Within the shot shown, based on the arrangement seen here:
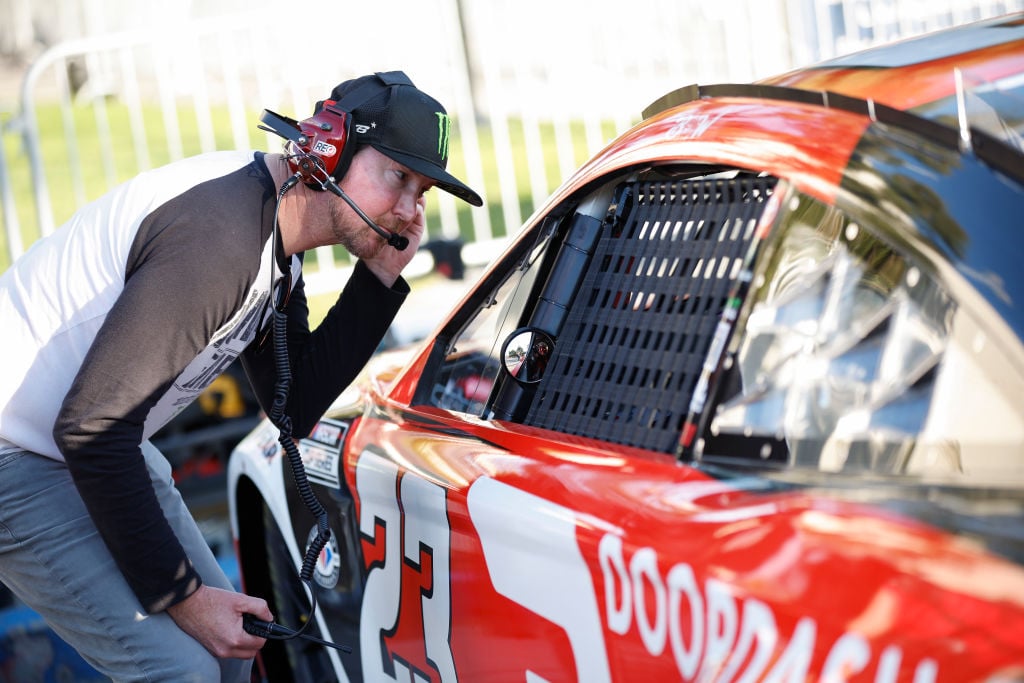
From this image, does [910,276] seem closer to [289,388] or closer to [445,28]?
[289,388]

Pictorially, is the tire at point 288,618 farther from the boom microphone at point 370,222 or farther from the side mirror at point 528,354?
the side mirror at point 528,354

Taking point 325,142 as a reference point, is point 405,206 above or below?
below

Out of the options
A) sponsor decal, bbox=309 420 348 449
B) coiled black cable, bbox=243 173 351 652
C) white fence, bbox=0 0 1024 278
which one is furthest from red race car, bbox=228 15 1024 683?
white fence, bbox=0 0 1024 278

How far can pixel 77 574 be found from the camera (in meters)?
2.34

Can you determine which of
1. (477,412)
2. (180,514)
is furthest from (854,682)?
(180,514)

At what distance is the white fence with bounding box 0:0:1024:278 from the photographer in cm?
642

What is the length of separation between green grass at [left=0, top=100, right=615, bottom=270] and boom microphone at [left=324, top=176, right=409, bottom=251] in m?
4.27

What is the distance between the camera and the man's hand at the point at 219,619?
2.37m

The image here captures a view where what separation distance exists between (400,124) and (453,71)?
4816 mm

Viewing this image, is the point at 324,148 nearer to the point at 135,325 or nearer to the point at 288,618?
the point at 135,325

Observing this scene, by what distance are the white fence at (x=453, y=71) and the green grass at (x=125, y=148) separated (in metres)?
0.01

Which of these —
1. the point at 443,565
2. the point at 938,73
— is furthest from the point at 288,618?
the point at 938,73

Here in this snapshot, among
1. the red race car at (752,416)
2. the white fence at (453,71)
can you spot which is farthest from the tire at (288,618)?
the white fence at (453,71)

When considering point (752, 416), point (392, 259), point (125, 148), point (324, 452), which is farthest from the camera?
point (125, 148)
